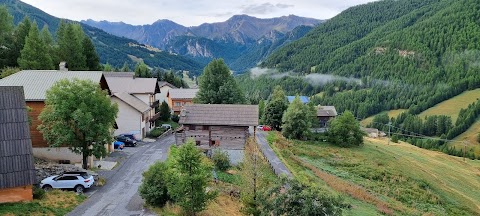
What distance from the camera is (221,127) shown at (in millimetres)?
47375

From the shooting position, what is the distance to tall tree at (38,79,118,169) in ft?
120

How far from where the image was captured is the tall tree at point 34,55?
61969 millimetres

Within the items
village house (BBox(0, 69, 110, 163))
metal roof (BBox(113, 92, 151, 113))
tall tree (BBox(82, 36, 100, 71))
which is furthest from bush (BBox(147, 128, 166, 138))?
village house (BBox(0, 69, 110, 163))

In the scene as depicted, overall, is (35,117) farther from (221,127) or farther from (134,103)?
(134,103)

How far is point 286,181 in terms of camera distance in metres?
20.5

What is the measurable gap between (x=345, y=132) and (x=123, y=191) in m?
53.6

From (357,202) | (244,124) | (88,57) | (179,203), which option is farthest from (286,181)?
(88,57)

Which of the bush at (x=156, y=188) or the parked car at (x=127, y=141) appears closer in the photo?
the bush at (x=156, y=188)

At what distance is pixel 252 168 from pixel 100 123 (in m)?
18.4

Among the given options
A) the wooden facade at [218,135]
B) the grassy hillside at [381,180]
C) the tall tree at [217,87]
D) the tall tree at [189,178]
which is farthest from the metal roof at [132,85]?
the tall tree at [189,178]

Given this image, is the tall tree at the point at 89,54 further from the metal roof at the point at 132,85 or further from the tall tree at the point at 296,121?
the tall tree at the point at 296,121

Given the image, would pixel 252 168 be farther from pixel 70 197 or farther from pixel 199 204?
pixel 70 197

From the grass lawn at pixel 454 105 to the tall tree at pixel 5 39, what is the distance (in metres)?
159

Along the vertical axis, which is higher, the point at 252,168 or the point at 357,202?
the point at 252,168
